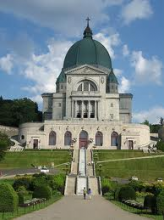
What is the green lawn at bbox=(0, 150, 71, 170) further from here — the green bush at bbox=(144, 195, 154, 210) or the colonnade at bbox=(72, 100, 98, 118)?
the green bush at bbox=(144, 195, 154, 210)

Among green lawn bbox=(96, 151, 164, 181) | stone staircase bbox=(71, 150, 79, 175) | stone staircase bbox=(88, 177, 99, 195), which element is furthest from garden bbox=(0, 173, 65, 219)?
green lawn bbox=(96, 151, 164, 181)

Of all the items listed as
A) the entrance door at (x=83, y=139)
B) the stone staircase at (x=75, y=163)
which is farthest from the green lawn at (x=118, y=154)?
the entrance door at (x=83, y=139)

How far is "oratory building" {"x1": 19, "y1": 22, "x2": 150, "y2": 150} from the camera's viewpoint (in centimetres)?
9006

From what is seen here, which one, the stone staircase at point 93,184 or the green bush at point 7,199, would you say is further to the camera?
the stone staircase at point 93,184

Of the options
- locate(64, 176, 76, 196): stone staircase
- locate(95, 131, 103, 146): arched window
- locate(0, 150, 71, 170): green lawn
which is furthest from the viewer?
locate(95, 131, 103, 146): arched window

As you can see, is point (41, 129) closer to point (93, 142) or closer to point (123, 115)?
point (93, 142)

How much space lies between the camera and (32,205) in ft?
99.8

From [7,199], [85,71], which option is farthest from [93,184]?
[85,71]

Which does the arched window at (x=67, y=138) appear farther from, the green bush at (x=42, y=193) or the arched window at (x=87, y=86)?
the green bush at (x=42, y=193)

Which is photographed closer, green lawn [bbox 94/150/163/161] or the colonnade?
green lawn [bbox 94/150/163/161]

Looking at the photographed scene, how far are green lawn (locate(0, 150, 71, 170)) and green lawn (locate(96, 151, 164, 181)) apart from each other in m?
7.09

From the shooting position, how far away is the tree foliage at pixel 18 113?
381ft

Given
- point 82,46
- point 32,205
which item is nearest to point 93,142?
point 82,46

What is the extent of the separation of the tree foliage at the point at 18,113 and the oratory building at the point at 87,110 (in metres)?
9.59
